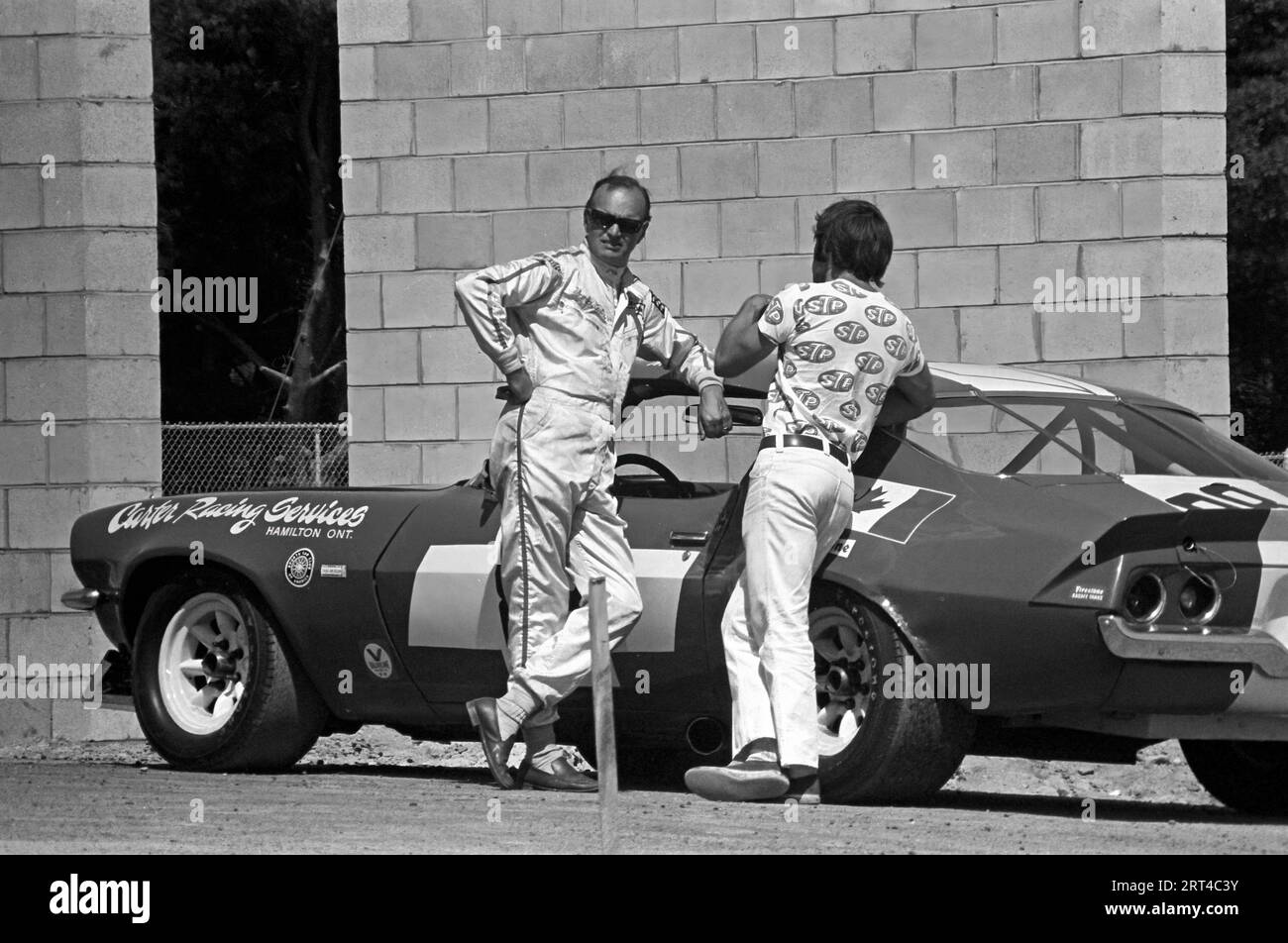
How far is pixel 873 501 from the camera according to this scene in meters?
6.34

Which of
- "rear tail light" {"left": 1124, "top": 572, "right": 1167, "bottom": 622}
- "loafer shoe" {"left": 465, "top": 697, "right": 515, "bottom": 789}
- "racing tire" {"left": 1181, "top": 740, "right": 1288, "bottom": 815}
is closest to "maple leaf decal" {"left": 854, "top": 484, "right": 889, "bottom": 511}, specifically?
"rear tail light" {"left": 1124, "top": 572, "right": 1167, "bottom": 622}

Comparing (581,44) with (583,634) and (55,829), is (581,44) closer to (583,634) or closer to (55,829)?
(583,634)

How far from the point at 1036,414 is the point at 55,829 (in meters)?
3.27

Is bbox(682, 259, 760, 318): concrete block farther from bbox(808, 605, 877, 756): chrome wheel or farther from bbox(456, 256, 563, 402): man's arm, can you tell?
bbox(808, 605, 877, 756): chrome wheel

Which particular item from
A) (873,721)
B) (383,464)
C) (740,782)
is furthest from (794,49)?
(740,782)

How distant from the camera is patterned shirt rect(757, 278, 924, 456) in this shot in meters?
6.23

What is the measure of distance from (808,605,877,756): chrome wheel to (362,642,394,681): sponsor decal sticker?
1.61 metres

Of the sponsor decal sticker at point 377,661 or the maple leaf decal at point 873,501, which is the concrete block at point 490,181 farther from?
the maple leaf decal at point 873,501

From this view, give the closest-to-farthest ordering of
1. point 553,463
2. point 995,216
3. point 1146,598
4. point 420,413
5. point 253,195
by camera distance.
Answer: point 1146,598 < point 553,463 < point 995,216 < point 420,413 < point 253,195

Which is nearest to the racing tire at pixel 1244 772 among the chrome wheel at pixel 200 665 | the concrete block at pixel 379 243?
the chrome wheel at pixel 200 665

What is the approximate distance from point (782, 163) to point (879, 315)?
4399 millimetres

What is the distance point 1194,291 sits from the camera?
10.2 metres

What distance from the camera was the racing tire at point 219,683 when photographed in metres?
7.36

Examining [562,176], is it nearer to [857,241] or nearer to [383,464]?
[383,464]
